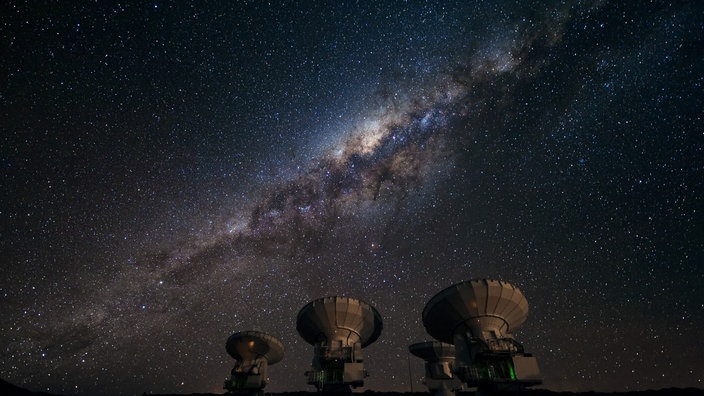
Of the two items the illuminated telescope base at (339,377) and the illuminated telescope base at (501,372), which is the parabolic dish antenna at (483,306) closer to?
the illuminated telescope base at (501,372)

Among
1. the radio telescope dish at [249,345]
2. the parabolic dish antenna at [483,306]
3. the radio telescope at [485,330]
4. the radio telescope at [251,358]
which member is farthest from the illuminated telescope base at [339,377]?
the radio telescope dish at [249,345]

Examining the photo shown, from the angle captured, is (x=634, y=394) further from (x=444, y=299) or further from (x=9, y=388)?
(x=9, y=388)

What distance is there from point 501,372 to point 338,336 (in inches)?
491

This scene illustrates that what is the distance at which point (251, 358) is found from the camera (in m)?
34.4

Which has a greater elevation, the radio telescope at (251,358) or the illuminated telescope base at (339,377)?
the radio telescope at (251,358)

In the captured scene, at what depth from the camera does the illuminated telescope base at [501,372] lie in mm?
21284

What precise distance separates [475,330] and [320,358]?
38.7ft

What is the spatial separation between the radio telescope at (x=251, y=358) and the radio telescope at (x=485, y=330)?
55.6ft

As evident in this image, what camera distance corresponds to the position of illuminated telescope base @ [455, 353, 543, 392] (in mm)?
21284

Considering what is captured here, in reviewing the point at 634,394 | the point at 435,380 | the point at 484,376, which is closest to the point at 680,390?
the point at 634,394

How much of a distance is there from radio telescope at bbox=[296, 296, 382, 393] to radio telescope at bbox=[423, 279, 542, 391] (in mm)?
5802

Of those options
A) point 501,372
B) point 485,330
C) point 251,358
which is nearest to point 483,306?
point 485,330

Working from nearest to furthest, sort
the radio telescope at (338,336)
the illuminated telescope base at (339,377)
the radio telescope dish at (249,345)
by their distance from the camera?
the illuminated telescope base at (339,377), the radio telescope at (338,336), the radio telescope dish at (249,345)

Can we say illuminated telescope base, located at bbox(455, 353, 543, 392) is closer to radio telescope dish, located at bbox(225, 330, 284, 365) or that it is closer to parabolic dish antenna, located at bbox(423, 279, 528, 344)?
parabolic dish antenna, located at bbox(423, 279, 528, 344)
